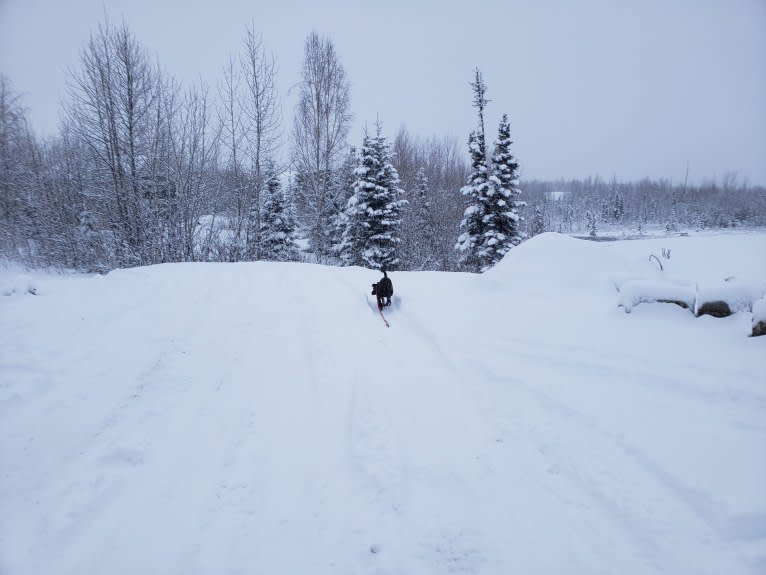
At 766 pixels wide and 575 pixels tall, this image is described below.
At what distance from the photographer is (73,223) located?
52.3ft

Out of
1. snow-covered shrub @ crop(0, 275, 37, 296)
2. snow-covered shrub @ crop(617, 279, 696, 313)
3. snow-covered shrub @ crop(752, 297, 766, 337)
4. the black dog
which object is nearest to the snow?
snow-covered shrub @ crop(752, 297, 766, 337)

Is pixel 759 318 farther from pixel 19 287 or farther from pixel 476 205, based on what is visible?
pixel 476 205

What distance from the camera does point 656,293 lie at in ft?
16.2

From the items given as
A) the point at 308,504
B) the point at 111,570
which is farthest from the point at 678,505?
the point at 111,570

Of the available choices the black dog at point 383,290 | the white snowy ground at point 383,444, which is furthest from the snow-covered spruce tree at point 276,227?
the white snowy ground at point 383,444

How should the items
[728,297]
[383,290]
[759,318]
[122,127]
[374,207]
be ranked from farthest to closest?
1. [374,207]
2. [122,127]
3. [383,290]
4. [728,297]
5. [759,318]

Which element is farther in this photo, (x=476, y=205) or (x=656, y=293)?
(x=476, y=205)

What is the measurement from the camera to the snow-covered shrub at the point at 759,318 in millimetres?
3822

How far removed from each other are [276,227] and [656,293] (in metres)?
20.9

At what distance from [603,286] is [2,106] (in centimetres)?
2808

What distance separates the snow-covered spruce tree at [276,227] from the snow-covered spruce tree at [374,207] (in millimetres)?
5298

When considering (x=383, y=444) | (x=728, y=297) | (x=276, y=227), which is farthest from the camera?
(x=276, y=227)

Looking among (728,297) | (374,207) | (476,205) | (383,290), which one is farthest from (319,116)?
(728,297)

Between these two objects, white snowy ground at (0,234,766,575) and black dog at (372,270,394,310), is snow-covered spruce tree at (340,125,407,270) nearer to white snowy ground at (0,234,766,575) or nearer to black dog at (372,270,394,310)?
black dog at (372,270,394,310)
